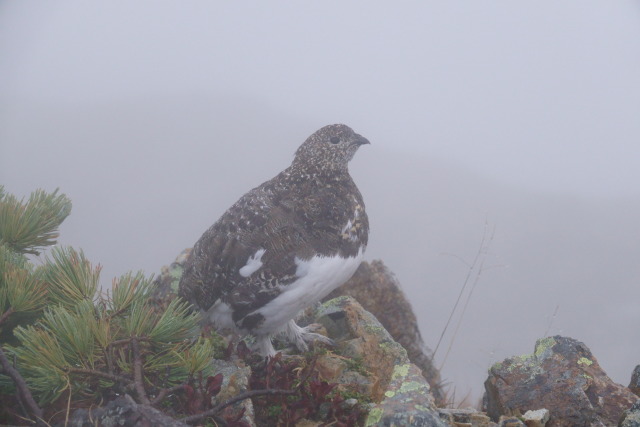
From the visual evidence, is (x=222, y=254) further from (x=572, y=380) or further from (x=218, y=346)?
(x=572, y=380)

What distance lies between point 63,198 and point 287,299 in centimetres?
136

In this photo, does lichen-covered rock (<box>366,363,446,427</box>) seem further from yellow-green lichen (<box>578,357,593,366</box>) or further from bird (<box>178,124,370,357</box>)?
yellow-green lichen (<box>578,357,593,366</box>)

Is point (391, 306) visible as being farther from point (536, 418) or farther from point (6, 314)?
point (6, 314)

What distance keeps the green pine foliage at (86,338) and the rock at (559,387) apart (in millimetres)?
1764

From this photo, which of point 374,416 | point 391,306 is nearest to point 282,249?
point 374,416

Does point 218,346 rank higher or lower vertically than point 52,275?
lower

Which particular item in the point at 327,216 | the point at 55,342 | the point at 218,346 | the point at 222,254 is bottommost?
the point at 218,346

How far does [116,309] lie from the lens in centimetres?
202

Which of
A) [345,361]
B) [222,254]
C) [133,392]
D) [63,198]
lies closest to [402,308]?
[345,361]

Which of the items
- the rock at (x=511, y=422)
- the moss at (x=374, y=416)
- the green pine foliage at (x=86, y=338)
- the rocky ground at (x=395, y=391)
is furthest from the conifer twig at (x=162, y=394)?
the rock at (x=511, y=422)

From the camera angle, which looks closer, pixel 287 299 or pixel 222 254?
pixel 287 299

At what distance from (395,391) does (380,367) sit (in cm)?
68

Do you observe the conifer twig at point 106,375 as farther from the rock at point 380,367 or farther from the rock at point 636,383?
the rock at point 636,383

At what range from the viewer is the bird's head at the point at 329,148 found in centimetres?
352
